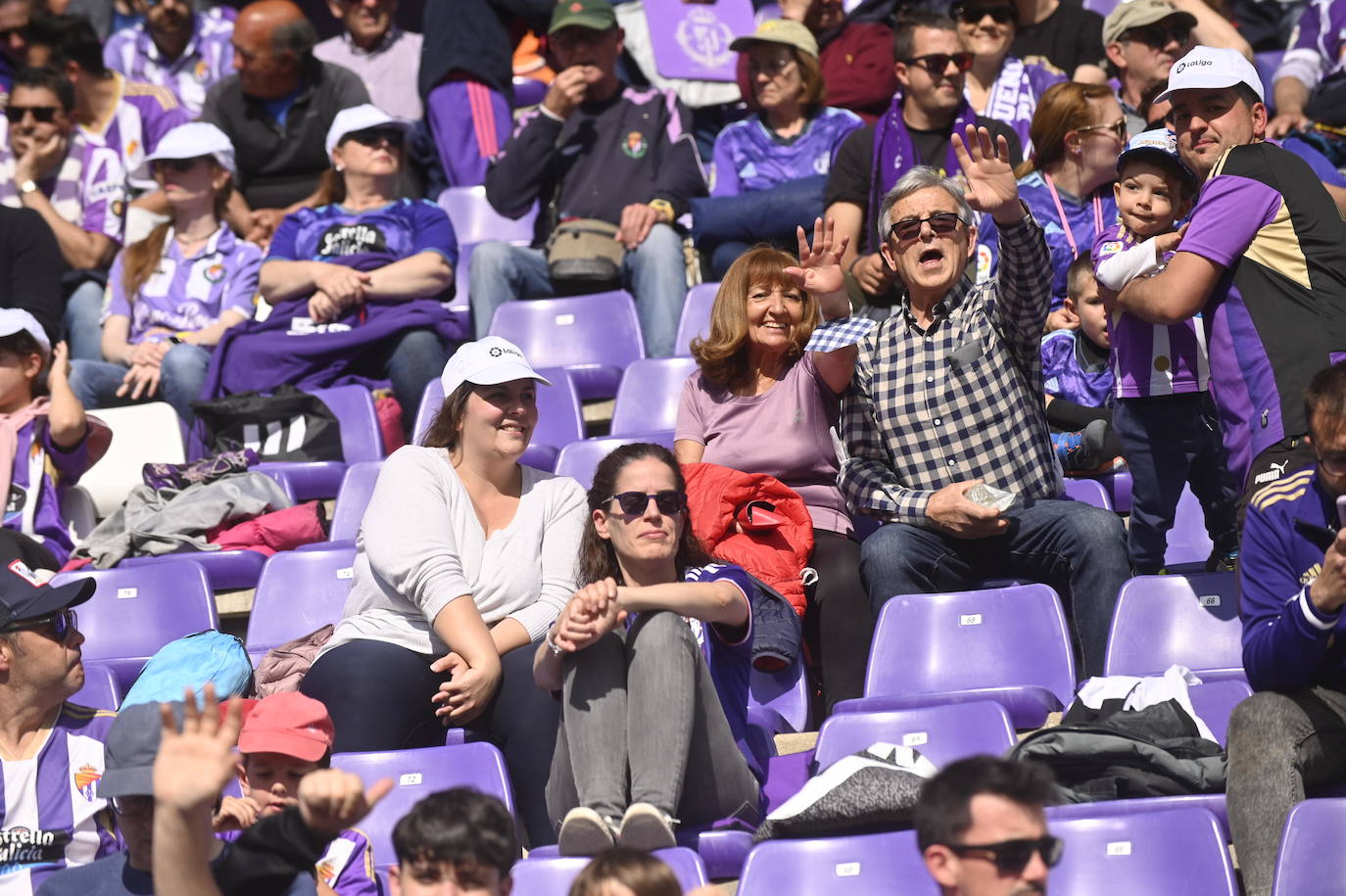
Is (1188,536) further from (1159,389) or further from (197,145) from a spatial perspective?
(197,145)

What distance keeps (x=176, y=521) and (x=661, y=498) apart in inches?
83.4

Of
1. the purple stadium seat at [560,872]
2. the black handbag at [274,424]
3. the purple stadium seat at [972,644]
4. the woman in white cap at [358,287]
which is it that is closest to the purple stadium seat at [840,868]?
the purple stadium seat at [560,872]

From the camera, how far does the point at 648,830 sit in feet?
10.3

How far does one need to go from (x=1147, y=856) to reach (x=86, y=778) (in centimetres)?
209

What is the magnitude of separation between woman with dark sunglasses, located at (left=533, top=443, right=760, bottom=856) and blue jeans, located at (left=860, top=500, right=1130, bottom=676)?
69 centimetres

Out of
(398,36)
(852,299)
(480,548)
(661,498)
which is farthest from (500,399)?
(398,36)

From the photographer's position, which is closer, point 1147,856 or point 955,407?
point 1147,856

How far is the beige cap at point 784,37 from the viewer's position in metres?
6.33

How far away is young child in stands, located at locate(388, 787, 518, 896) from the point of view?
2.48m

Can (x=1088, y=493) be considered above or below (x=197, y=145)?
below

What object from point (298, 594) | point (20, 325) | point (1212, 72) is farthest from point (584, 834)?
point (20, 325)

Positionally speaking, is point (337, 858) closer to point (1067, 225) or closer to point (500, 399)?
point (500, 399)

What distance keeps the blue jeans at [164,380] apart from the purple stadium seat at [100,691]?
6.61ft

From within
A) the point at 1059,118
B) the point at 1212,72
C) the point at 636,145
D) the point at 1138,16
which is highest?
the point at 1212,72
